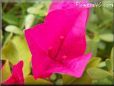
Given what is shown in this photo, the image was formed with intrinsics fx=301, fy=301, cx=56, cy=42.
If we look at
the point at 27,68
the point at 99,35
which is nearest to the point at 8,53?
the point at 27,68

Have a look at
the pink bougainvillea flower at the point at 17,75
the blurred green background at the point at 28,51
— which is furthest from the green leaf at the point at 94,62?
the pink bougainvillea flower at the point at 17,75

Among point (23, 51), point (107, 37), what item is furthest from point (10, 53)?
point (107, 37)

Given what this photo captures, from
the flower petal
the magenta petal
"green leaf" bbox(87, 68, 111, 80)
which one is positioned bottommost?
"green leaf" bbox(87, 68, 111, 80)

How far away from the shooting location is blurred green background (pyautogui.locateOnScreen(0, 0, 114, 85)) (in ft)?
1.12

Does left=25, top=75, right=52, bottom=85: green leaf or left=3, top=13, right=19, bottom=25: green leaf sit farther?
left=3, top=13, right=19, bottom=25: green leaf

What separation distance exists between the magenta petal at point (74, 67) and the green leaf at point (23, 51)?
5 cm

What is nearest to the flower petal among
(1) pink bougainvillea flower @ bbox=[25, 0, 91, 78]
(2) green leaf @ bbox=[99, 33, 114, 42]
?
(1) pink bougainvillea flower @ bbox=[25, 0, 91, 78]

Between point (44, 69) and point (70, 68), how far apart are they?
3cm

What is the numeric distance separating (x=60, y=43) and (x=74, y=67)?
0.03 m

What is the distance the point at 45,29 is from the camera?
0.31 metres

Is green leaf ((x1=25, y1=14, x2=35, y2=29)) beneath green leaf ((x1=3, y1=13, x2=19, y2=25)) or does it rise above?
above

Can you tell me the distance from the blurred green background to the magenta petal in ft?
0.07

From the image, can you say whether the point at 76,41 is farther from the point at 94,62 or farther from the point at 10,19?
the point at 10,19

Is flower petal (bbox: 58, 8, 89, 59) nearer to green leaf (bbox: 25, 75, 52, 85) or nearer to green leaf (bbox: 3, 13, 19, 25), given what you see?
green leaf (bbox: 25, 75, 52, 85)
